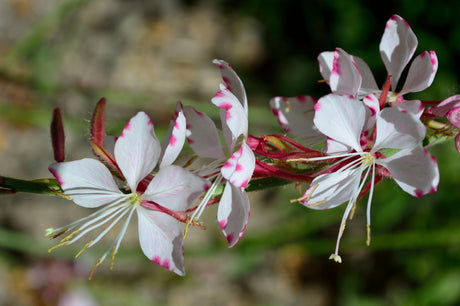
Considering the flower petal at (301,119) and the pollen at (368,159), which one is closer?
the pollen at (368,159)

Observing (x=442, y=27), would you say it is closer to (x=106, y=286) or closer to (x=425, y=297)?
(x=425, y=297)

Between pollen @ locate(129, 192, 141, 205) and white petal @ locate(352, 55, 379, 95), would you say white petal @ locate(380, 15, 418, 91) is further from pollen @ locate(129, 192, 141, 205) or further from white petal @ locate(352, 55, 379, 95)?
pollen @ locate(129, 192, 141, 205)

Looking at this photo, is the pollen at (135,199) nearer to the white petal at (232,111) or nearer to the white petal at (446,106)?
the white petal at (232,111)

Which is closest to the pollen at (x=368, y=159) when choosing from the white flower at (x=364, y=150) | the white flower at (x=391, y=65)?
the white flower at (x=364, y=150)

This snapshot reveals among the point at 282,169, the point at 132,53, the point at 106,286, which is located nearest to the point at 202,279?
the point at 106,286

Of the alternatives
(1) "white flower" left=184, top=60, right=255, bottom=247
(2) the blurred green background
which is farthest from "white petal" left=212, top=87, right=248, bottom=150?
(2) the blurred green background

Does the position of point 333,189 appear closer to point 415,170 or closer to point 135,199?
point 415,170
